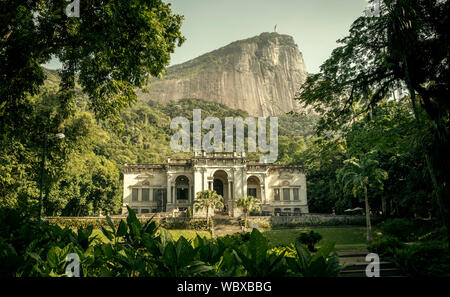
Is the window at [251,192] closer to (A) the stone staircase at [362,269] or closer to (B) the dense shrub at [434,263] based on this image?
(A) the stone staircase at [362,269]

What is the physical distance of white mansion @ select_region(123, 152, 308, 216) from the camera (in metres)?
36.7

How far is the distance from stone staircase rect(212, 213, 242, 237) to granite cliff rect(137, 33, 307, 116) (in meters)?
76.4

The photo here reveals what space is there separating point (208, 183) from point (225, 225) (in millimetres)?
8512

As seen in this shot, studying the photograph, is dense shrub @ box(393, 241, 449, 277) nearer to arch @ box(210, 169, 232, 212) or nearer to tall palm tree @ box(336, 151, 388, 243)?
tall palm tree @ box(336, 151, 388, 243)

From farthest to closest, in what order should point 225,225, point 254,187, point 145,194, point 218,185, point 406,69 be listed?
point 218,185 → point 254,187 → point 145,194 → point 225,225 → point 406,69

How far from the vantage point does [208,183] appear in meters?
36.5

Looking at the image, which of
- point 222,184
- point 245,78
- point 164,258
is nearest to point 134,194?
point 222,184

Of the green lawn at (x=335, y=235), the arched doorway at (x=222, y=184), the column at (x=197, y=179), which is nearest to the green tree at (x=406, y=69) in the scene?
the green lawn at (x=335, y=235)

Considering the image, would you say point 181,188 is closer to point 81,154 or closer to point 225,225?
point 225,225

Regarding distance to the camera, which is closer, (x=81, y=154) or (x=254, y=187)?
(x=81, y=154)

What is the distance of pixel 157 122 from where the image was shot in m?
67.3

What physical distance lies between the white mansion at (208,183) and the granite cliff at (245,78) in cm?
6638

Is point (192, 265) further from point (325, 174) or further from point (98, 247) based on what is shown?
point (325, 174)

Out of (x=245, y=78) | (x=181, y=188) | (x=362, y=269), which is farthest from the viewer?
(x=245, y=78)
